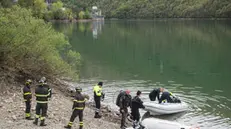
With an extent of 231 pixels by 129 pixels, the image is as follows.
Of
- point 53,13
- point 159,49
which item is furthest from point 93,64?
point 53,13

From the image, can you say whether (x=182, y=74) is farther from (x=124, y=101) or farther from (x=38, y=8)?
(x=38, y=8)

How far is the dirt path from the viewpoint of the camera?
13407 millimetres

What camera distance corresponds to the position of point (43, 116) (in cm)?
1325

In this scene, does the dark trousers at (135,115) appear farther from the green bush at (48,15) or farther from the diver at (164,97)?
the green bush at (48,15)

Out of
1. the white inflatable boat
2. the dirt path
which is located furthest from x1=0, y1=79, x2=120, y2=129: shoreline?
the white inflatable boat

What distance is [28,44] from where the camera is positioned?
19.8 meters

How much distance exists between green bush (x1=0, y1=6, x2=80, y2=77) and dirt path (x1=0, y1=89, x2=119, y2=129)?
2.68 m

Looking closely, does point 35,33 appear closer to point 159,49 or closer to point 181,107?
point 181,107

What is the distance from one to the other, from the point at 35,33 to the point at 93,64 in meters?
→ 19.2

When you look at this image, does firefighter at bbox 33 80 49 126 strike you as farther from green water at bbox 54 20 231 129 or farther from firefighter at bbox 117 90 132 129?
green water at bbox 54 20 231 129

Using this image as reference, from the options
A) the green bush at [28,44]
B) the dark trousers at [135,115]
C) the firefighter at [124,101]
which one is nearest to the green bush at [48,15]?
the green bush at [28,44]

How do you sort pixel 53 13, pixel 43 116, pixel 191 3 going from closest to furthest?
pixel 43 116
pixel 53 13
pixel 191 3

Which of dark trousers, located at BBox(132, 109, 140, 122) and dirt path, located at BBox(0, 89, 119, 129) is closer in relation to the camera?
dirt path, located at BBox(0, 89, 119, 129)

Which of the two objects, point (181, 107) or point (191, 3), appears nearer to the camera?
point (181, 107)
